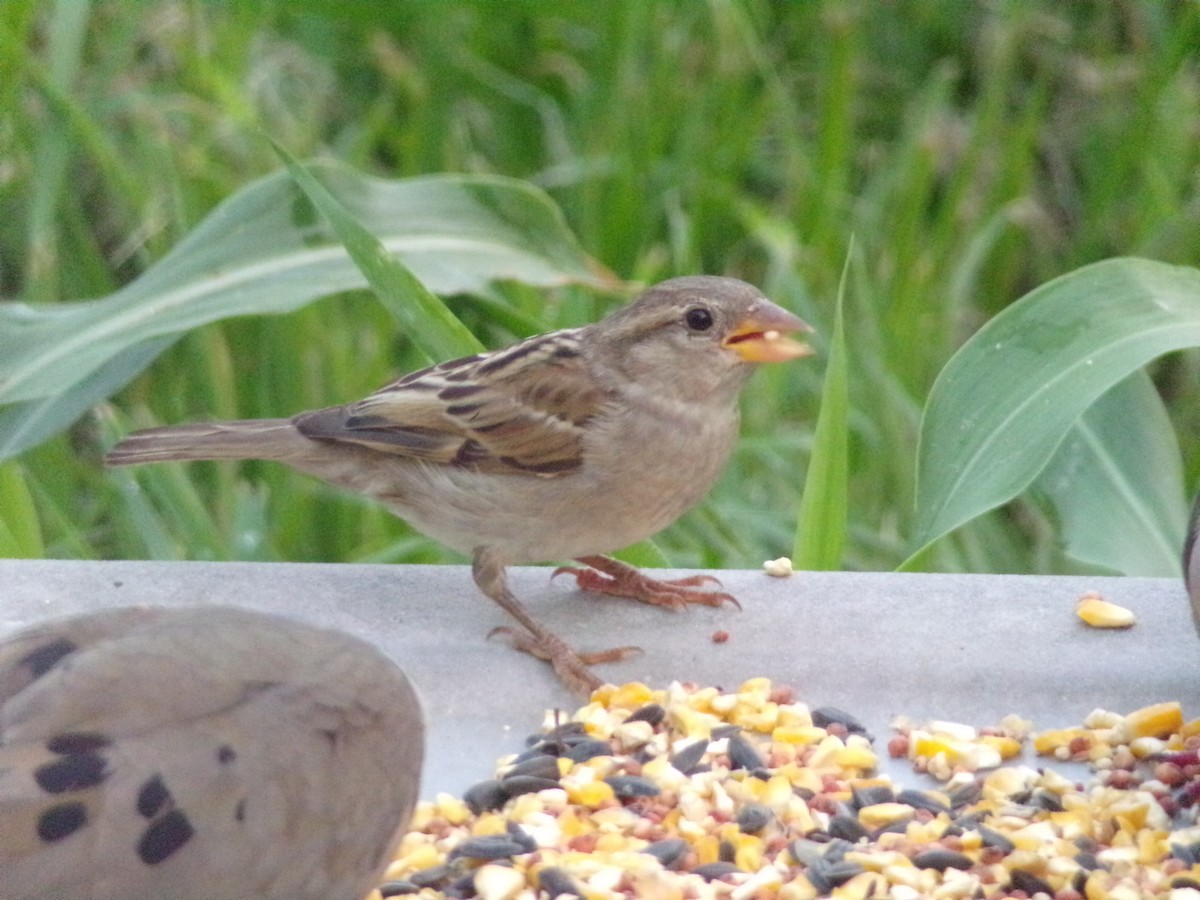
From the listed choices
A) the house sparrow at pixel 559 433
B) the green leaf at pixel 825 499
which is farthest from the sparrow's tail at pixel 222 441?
the green leaf at pixel 825 499

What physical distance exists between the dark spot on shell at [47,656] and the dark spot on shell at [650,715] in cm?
90

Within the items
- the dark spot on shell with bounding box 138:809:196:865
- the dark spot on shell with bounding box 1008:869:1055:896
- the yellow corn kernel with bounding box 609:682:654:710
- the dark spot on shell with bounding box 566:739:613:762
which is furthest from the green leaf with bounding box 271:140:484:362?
the dark spot on shell with bounding box 138:809:196:865

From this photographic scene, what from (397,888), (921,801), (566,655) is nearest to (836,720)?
(921,801)

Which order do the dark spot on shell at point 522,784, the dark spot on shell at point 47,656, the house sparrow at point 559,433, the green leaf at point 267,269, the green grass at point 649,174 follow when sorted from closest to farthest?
1. the dark spot on shell at point 47,656
2. the dark spot on shell at point 522,784
3. the house sparrow at point 559,433
4. the green leaf at point 267,269
5. the green grass at point 649,174

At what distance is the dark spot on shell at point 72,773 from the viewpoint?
156cm

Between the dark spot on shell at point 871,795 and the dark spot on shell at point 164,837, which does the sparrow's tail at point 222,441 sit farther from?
the dark spot on shell at point 164,837

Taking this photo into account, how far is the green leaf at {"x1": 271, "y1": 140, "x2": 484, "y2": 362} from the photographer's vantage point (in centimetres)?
322

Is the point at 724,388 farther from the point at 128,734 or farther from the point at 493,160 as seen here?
the point at 493,160

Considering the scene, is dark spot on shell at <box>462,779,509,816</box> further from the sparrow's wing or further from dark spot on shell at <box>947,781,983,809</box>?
the sparrow's wing

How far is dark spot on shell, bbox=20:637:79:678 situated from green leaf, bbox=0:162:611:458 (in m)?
1.87

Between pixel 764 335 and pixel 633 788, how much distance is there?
1.09m

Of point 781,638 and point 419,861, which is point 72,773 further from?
point 781,638

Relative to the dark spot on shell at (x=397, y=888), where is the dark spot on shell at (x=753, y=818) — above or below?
above

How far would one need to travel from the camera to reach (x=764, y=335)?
316 centimetres
